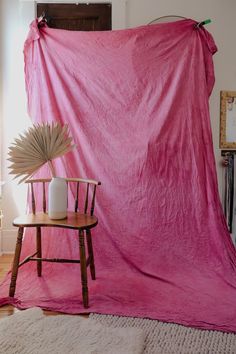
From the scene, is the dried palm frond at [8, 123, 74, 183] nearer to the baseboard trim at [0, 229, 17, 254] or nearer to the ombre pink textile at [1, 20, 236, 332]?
the ombre pink textile at [1, 20, 236, 332]

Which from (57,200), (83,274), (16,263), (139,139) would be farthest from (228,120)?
(16,263)

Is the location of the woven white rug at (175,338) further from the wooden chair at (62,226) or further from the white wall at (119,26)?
the white wall at (119,26)

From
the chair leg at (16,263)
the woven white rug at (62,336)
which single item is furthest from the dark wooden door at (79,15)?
the woven white rug at (62,336)

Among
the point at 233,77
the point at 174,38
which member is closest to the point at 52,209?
the point at 174,38

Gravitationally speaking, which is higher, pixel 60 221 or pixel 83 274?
pixel 60 221

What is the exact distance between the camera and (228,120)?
9.36 ft

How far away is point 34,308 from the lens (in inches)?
74.9

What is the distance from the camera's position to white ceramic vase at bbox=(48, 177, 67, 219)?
2.12 meters

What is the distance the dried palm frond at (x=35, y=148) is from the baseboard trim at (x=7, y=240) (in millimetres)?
998

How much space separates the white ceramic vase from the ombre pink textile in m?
0.44

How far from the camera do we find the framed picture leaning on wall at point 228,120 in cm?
282

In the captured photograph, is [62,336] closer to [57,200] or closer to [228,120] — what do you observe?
[57,200]

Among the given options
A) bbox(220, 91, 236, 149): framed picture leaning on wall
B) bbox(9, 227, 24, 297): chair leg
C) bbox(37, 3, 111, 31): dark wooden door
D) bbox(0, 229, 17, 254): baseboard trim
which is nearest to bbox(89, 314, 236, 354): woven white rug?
bbox(9, 227, 24, 297): chair leg

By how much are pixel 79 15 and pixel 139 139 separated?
47.9 inches
